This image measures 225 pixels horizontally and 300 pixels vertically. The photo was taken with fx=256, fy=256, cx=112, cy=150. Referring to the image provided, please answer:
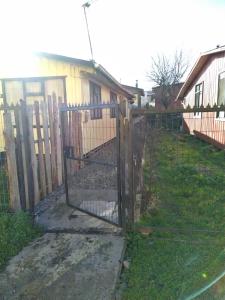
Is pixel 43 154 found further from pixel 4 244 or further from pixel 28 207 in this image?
pixel 4 244

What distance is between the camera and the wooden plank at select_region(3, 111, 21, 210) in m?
4.34

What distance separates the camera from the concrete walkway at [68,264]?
2.75m

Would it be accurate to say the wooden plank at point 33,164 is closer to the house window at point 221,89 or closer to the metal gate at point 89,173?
the metal gate at point 89,173

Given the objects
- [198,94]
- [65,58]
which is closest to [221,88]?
[198,94]

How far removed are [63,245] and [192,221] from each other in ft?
6.93

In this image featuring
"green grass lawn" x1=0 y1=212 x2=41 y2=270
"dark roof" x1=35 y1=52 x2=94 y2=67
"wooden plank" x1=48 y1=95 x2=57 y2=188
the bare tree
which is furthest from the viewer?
the bare tree

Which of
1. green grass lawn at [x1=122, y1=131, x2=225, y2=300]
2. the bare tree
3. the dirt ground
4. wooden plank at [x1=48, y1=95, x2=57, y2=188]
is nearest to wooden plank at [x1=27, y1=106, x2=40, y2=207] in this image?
the dirt ground

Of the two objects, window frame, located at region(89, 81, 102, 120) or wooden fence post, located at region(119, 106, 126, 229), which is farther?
window frame, located at region(89, 81, 102, 120)

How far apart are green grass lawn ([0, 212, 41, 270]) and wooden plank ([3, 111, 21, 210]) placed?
272 mm

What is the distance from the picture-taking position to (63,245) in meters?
3.62

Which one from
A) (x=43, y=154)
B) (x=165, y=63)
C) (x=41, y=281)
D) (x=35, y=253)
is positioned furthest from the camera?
(x=165, y=63)

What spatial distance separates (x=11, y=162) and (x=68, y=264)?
80.5 inches

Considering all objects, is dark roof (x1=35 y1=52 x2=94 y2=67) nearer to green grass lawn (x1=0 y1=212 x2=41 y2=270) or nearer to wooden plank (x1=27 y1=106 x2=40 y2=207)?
wooden plank (x1=27 y1=106 x2=40 y2=207)

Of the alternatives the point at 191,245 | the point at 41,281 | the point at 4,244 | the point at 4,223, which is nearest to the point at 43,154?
the point at 4,223
